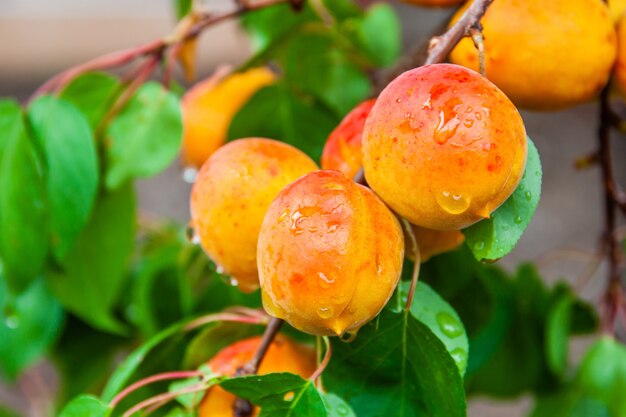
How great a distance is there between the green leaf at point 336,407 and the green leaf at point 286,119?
22 cm

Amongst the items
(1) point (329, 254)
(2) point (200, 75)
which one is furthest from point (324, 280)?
(2) point (200, 75)

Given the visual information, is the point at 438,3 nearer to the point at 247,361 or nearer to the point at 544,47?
the point at 544,47

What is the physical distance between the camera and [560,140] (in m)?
1.34

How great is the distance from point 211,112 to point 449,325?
28 centimetres

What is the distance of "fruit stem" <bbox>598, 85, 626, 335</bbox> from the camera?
1.49 feet

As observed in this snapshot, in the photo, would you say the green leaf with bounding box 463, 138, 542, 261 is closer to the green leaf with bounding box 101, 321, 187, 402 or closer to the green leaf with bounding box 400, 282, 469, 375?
the green leaf with bounding box 400, 282, 469, 375

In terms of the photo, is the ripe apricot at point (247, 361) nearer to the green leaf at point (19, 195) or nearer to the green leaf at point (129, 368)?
the green leaf at point (129, 368)

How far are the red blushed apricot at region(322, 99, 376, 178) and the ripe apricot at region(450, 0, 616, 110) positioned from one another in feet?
0.21

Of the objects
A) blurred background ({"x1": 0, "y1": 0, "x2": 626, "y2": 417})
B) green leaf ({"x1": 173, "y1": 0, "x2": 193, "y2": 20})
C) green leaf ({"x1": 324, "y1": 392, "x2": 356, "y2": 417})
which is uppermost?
green leaf ({"x1": 173, "y1": 0, "x2": 193, "y2": 20})

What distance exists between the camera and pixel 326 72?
23.5 inches

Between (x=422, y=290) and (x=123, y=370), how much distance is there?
0.52 ft

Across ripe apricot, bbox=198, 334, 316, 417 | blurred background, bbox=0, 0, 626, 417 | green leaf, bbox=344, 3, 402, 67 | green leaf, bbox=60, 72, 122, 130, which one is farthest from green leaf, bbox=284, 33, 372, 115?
blurred background, bbox=0, 0, 626, 417

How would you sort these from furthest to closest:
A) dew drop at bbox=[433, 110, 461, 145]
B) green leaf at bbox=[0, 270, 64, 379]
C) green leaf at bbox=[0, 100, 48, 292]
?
green leaf at bbox=[0, 270, 64, 379] < green leaf at bbox=[0, 100, 48, 292] < dew drop at bbox=[433, 110, 461, 145]

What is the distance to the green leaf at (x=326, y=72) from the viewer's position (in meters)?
0.56
